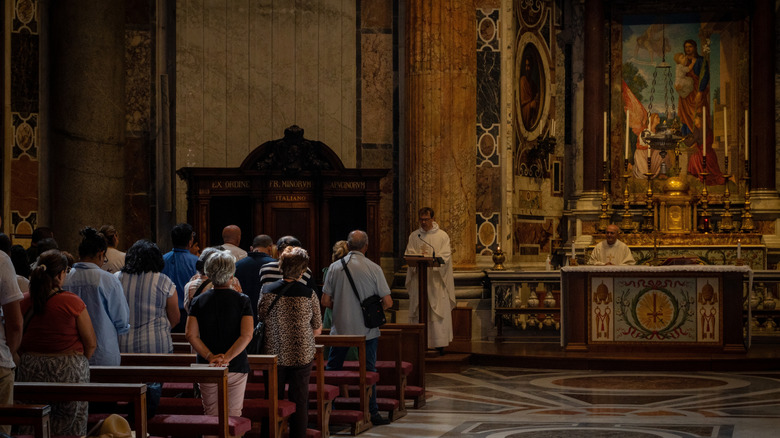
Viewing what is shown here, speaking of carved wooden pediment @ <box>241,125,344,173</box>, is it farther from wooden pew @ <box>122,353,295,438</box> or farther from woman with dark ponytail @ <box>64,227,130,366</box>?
woman with dark ponytail @ <box>64,227,130,366</box>

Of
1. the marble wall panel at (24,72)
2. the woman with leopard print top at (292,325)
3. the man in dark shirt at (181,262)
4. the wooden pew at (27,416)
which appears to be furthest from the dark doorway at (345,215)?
the wooden pew at (27,416)

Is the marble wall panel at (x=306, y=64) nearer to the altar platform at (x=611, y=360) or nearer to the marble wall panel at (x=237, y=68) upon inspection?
the marble wall panel at (x=237, y=68)

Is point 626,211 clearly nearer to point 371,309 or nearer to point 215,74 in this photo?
point 215,74

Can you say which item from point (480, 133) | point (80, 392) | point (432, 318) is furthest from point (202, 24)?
point (80, 392)

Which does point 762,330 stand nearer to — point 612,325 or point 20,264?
point 612,325

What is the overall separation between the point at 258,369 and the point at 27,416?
216 cm

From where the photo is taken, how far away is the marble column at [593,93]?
1797 centimetres

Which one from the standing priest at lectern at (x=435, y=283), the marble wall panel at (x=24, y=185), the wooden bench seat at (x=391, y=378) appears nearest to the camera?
the wooden bench seat at (x=391, y=378)

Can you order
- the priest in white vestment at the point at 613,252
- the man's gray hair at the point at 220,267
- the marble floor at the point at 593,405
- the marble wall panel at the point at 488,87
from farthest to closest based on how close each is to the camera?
the marble wall panel at the point at 488,87, the priest in white vestment at the point at 613,252, the marble floor at the point at 593,405, the man's gray hair at the point at 220,267

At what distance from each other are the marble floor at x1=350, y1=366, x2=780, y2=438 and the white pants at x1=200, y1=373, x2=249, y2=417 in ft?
6.60

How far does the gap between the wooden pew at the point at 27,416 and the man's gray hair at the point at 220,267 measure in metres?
1.80

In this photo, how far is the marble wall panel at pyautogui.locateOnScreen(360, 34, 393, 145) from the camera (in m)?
17.1

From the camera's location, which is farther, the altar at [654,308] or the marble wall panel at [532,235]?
the marble wall panel at [532,235]

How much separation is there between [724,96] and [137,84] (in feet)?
29.2
